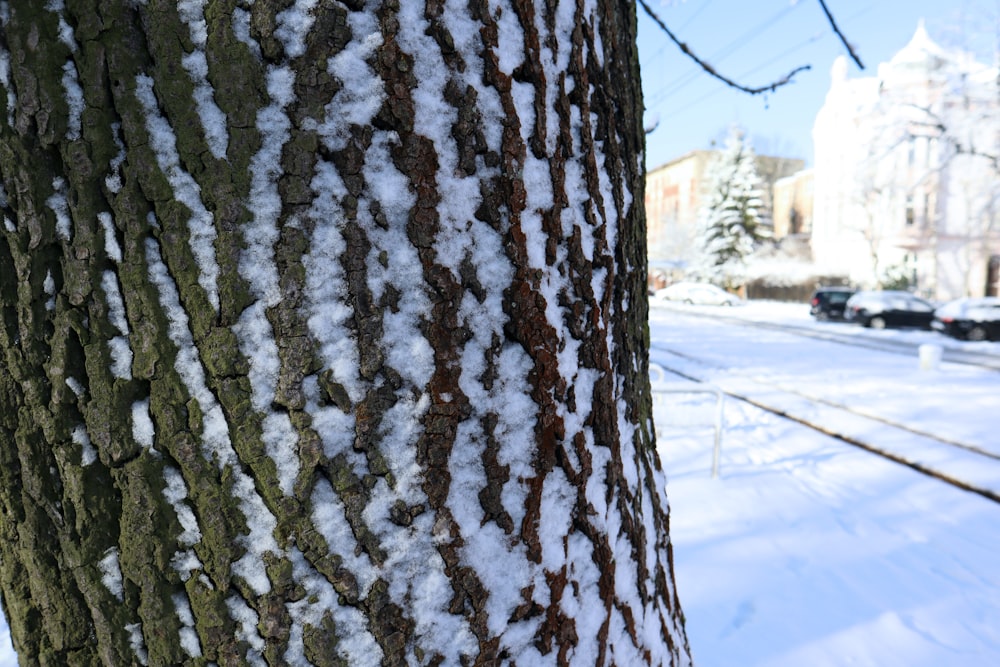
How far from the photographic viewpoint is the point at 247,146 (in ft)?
2.28

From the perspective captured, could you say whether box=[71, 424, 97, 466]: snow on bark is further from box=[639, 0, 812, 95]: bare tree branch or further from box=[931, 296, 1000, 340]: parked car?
box=[931, 296, 1000, 340]: parked car

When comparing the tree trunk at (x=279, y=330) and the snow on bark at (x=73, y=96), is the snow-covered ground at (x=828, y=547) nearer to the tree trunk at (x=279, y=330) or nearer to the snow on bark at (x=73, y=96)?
the tree trunk at (x=279, y=330)

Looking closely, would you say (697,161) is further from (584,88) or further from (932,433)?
(584,88)

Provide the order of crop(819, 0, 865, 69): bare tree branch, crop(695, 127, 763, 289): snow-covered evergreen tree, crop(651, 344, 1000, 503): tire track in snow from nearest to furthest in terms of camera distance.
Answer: crop(819, 0, 865, 69): bare tree branch
crop(651, 344, 1000, 503): tire track in snow
crop(695, 127, 763, 289): snow-covered evergreen tree

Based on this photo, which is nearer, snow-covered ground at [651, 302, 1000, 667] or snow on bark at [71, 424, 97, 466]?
snow on bark at [71, 424, 97, 466]

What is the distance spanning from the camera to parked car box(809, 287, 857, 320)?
21.9 metres

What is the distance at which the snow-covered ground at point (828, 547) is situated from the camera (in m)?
3.03

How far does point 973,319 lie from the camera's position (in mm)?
15836

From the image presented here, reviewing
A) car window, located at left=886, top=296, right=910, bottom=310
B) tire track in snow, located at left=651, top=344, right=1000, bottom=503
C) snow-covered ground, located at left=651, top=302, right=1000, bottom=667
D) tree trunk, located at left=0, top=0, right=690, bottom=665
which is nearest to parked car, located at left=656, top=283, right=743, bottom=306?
car window, located at left=886, top=296, right=910, bottom=310

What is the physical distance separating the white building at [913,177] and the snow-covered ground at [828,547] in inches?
569

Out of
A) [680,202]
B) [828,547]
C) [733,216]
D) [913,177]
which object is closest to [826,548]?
[828,547]

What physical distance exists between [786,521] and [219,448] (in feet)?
15.1

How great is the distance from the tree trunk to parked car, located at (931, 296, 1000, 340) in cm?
1936

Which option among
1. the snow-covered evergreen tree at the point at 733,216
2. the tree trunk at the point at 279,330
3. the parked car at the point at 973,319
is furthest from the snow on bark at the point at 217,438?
the snow-covered evergreen tree at the point at 733,216
